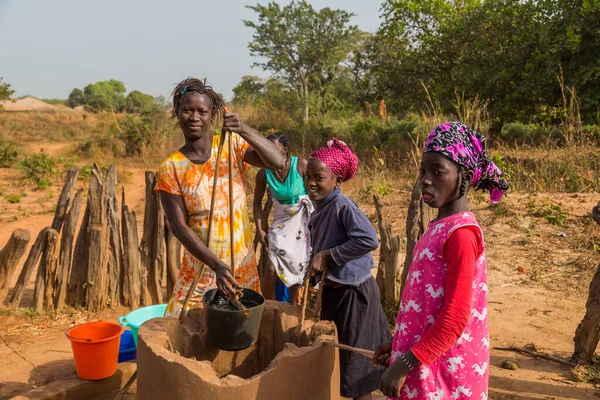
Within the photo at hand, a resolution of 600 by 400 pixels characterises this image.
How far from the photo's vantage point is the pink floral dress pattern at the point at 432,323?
163cm

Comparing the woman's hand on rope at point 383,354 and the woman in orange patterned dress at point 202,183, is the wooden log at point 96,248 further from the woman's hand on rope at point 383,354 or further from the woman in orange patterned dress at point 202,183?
the woman's hand on rope at point 383,354

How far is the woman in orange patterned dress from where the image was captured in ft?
7.28

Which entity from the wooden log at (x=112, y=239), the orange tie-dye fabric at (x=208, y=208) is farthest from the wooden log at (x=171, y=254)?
the orange tie-dye fabric at (x=208, y=208)

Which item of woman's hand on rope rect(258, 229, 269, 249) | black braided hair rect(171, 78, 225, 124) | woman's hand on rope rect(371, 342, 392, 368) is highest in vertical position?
black braided hair rect(171, 78, 225, 124)

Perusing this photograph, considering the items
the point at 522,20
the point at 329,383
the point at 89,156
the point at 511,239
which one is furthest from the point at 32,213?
the point at 522,20

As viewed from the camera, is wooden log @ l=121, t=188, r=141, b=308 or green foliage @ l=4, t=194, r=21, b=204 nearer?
wooden log @ l=121, t=188, r=141, b=308

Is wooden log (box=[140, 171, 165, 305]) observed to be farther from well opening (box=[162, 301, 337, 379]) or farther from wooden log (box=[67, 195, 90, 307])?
well opening (box=[162, 301, 337, 379])

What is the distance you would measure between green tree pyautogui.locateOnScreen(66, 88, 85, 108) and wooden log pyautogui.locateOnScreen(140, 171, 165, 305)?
44.1 meters

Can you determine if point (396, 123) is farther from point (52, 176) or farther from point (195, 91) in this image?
point (195, 91)

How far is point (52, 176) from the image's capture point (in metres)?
10.9

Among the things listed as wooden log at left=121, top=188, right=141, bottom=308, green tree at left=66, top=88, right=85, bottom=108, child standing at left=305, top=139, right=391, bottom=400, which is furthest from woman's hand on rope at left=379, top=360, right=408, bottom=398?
green tree at left=66, top=88, right=85, bottom=108

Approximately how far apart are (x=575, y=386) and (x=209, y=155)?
8.62ft

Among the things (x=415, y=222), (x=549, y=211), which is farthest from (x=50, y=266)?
(x=549, y=211)

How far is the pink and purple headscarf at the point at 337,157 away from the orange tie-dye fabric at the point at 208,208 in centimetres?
41
